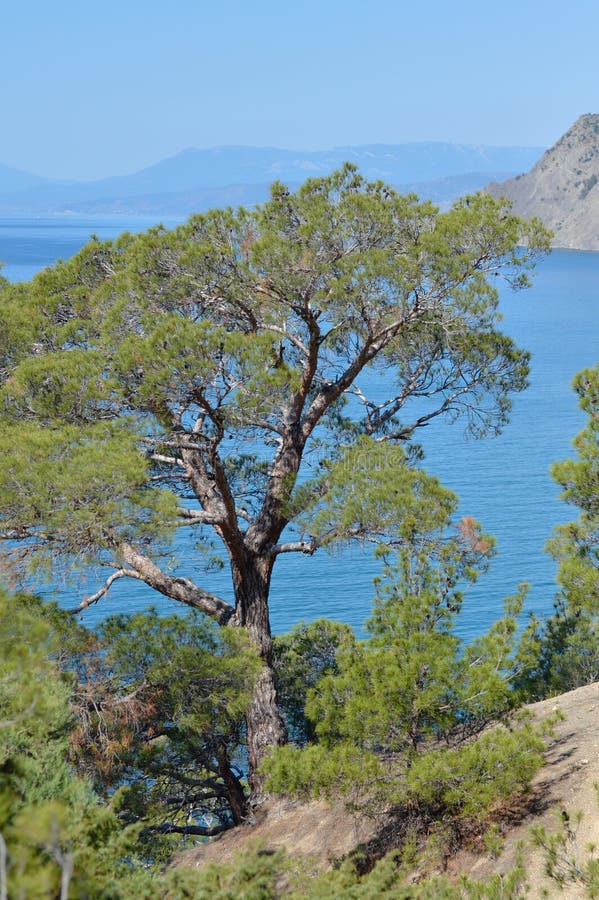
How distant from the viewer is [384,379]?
48.2m

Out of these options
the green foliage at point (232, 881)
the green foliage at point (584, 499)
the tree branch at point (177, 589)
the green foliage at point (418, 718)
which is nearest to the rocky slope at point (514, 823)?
the green foliage at point (418, 718)

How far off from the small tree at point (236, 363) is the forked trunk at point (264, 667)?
2 centimetres

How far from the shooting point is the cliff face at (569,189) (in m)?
153

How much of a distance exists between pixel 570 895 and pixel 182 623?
16.6 ft

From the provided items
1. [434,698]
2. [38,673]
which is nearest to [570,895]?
[434,698]

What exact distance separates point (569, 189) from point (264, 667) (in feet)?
534

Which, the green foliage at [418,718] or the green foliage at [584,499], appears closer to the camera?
the green foliage at [418,718]

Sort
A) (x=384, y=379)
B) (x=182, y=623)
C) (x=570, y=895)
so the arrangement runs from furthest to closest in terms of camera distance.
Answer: (x=384, y=379) < (x=182, y=623) < (x=570, y=895)

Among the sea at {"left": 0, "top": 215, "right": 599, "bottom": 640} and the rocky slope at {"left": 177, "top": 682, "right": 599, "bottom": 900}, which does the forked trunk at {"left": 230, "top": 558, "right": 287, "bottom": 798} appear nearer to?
the rocky slope at {"left": 177, "top": 682, "right": 599, "bottom": 900}

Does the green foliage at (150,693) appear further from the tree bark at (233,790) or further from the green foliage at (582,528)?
the green foliage at (582,528)

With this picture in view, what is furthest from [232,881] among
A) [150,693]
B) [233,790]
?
[233,790]

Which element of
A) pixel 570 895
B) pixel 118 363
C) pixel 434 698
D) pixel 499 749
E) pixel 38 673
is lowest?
pixel 570 895

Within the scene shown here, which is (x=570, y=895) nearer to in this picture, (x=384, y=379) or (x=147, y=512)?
(x=147, y=512)

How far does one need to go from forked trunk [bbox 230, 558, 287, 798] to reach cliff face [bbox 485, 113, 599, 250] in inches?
5734
